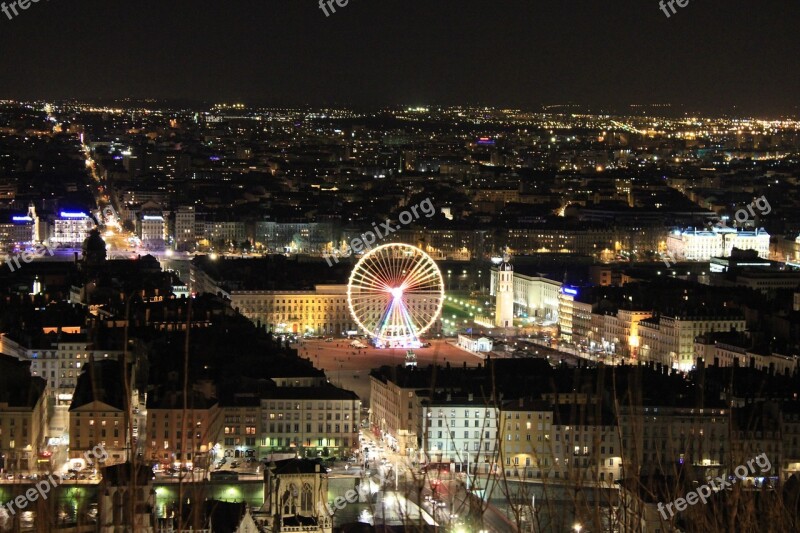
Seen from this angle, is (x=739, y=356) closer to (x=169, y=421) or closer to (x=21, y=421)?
(x=169, y=421)

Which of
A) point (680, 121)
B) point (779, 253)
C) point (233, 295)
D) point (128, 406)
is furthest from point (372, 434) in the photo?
point (680, 121)

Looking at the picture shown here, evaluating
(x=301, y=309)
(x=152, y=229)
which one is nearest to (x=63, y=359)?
(x=301, y=309)

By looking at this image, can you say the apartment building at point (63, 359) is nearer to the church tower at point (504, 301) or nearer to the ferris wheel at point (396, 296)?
the ferris wheel at point (396, 296)

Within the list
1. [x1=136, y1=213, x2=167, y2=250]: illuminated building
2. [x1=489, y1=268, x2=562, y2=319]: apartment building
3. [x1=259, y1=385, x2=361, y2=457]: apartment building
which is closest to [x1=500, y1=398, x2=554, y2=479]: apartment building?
[x1=259, y1=385, x2=361, y2=457]: apartment building

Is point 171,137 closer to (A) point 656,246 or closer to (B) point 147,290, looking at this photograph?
(A) point 656,246

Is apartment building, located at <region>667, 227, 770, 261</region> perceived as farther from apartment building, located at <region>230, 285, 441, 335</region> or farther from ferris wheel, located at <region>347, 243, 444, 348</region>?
ferris wheel, located at <region>347, 243, 444, 348</region>

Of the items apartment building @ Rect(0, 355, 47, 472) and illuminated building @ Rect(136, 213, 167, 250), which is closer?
apartment building @ Rect(0, 355, 47, 472)
